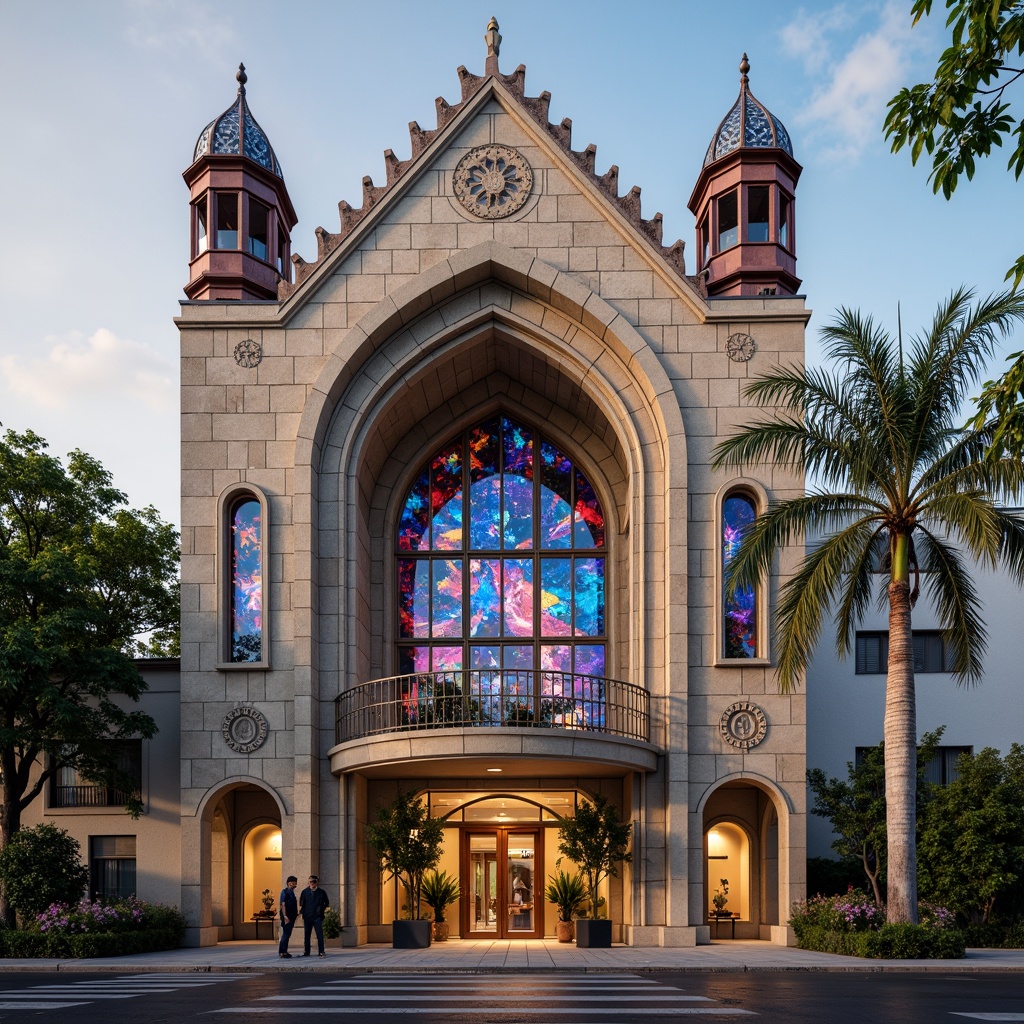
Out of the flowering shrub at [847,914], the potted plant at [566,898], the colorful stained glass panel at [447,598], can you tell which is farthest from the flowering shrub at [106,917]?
the flowering shrub at [847,914]

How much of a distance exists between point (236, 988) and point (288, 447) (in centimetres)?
1380

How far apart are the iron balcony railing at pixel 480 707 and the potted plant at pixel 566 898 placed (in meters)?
3.50

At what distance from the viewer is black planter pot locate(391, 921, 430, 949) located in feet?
84.4

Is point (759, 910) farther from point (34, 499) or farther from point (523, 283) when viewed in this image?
point (34, 499)

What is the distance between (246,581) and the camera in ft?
91.2

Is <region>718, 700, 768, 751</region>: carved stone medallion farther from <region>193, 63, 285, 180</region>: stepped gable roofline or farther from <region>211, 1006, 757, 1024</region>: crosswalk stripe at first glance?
<region>193, 63, 285, 180</region>: stepped gable roofline

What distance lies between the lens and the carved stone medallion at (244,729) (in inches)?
1062

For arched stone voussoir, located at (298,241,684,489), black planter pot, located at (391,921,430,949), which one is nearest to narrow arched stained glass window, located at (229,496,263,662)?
arched stone voussoir, located at (298,241,684,489)

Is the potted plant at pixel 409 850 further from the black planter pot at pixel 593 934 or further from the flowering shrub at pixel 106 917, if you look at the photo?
the flowering shrub at pixel 106 917

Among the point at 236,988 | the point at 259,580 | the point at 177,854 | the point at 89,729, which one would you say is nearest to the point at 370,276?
the point at 259,580

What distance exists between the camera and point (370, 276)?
28484 mm

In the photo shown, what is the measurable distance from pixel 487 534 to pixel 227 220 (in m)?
10.2

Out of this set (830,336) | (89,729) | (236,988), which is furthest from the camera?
(89,729)

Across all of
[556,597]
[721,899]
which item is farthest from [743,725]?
[556,597]
